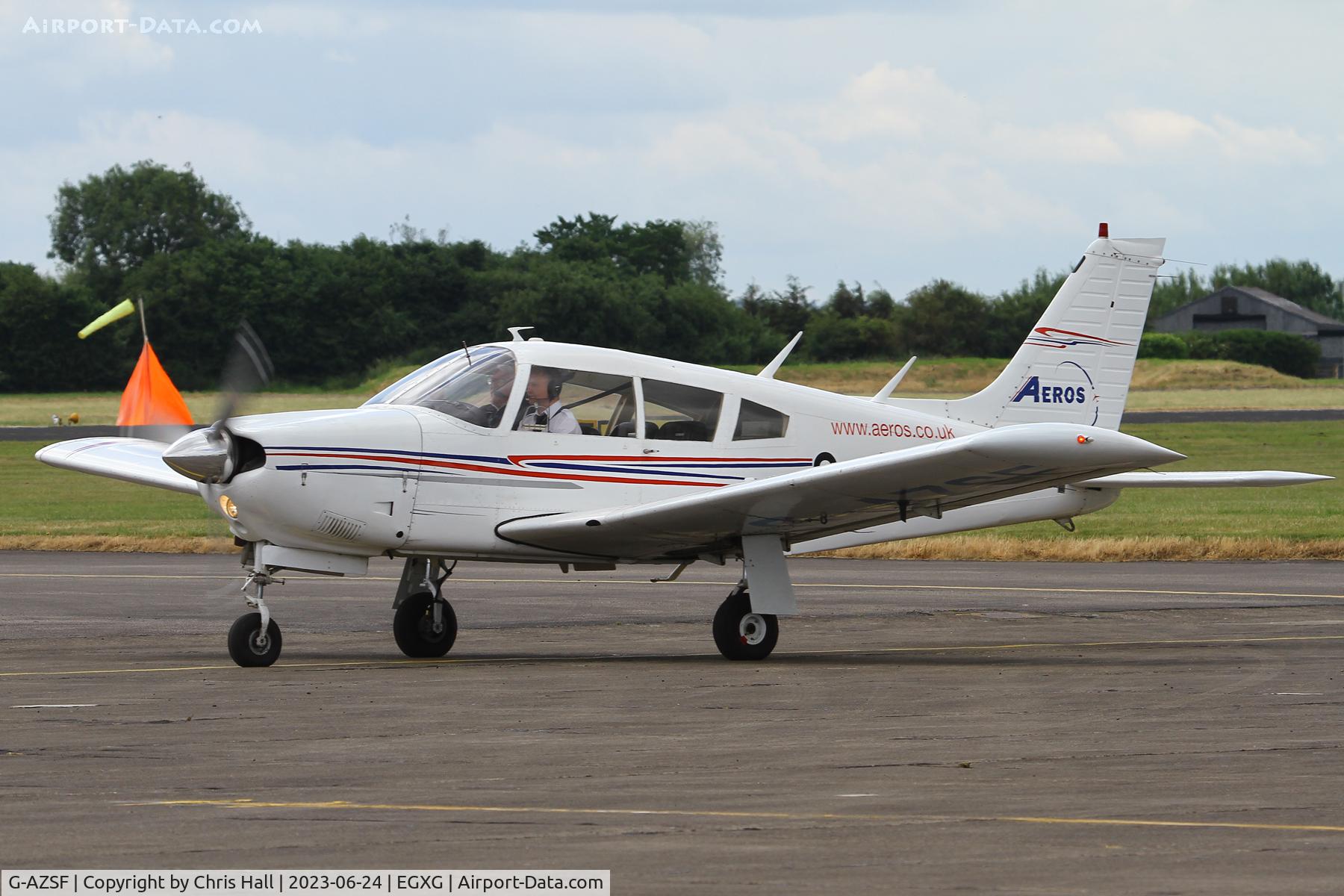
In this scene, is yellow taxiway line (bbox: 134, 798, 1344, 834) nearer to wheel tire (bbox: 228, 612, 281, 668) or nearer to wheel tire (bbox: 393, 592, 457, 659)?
wheel tire (bbox: 228, 612, 281, 668)

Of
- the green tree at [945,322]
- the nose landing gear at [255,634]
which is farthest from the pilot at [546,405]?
the green tree at [945,322]

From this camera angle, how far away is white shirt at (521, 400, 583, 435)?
1366 centimetres

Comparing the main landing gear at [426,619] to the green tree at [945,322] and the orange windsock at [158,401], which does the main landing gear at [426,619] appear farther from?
the green tree at [945,322]

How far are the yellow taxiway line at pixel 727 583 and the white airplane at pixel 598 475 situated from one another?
4372 mm

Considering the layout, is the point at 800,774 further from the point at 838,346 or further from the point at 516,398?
the point at 838,346

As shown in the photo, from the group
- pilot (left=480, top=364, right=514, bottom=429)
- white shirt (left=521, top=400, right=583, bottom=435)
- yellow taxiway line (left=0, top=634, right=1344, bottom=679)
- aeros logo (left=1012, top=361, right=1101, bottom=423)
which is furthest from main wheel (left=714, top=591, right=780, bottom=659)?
aeros logo (left=1012, top=361, right=1101, bottom=423)

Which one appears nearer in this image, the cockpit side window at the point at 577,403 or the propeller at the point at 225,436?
the propeller at the point at 225,436

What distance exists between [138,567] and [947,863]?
730 inches

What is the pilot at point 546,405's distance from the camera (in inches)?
537

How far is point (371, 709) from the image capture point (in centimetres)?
1054

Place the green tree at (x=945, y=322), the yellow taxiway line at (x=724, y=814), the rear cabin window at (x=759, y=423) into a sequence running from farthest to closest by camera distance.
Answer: the green tree at (x=945, y=322)
the rear cabin window at (x=759, y=423)
the yellow taxiway line at (x=724, y=814)

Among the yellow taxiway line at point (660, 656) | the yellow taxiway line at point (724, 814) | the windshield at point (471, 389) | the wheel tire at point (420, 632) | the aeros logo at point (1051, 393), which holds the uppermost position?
the windshield at point (471, 389)

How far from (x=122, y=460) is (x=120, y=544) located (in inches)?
425

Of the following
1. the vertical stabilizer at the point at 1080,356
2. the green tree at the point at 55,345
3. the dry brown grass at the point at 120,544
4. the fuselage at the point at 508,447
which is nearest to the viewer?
the fuselage at the point at 508,447
